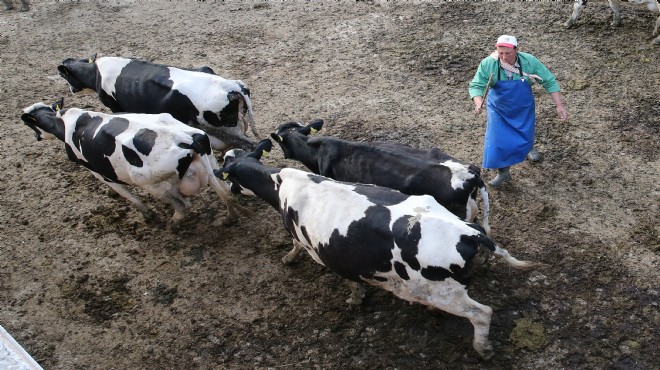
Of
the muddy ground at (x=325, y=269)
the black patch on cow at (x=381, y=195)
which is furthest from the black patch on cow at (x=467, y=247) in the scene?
the muddy ground at (x=325, y=269)

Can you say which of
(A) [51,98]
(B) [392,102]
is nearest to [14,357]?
(B) [392,102]

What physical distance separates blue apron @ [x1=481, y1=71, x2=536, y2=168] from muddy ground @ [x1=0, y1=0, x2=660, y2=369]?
0.44 meters

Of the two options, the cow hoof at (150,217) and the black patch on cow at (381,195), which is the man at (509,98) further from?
the cow hoof at (150,217)

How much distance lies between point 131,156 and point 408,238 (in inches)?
124

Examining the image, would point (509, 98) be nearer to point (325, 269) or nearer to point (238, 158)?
point (325, 269)

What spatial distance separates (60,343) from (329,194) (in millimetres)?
2819

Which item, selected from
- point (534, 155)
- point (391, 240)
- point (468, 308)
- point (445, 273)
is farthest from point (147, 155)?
point (534, 155)

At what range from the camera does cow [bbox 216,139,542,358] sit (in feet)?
16.1

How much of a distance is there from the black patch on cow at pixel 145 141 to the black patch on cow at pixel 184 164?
0.32 meters

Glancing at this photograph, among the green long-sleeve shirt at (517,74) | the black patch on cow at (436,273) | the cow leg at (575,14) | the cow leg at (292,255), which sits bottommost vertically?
the cow leg at (292,255)

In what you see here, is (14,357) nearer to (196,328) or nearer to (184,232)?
(196,328)

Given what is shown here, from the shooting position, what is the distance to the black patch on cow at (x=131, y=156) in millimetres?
6613

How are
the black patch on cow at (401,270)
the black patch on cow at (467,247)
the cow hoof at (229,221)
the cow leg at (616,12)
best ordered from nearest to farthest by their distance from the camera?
the black patch on cow at (467,247), the black patch on cow at (401,270), the cow hoof at (229,221), the cow leg at (616,12)

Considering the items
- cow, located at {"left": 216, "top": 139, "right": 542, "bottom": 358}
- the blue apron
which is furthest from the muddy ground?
cow, located at {"left": 216, "top": 139, "right": 542, "bottom": 358}
